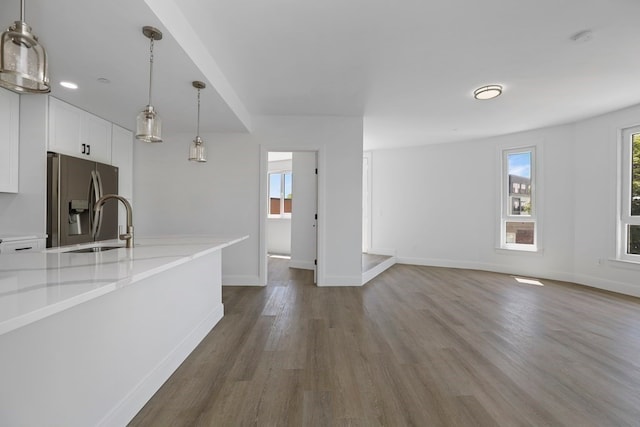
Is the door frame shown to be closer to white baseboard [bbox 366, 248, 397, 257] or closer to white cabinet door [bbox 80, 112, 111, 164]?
white cabinet door [bbox 80, 112, 111, 164]

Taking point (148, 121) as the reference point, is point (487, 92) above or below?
above

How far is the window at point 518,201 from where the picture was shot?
17.6 feet

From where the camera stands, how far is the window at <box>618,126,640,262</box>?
13.7 feet

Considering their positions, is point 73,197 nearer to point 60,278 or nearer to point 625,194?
point 60,278

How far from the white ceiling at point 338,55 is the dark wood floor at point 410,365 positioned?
2364mm

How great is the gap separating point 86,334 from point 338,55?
2.77m

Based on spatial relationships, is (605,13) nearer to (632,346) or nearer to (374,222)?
(632,346)

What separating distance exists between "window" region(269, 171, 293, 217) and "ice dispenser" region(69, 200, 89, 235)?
4944mm

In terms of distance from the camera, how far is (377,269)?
5371 millimetres

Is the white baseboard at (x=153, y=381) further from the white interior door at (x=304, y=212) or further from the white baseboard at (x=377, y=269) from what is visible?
the white interior door at (x=304, y=212)

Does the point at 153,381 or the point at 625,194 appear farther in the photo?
the point at 625,194

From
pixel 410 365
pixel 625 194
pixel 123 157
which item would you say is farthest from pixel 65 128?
pixel 625 194

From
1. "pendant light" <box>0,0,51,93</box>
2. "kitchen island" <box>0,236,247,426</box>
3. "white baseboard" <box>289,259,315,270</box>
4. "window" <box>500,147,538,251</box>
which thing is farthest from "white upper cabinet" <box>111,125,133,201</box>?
"window" <box>500,147,538,251</box>

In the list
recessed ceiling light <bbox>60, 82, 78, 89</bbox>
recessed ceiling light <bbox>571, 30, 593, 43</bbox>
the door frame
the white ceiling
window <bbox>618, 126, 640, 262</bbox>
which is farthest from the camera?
the door frame
